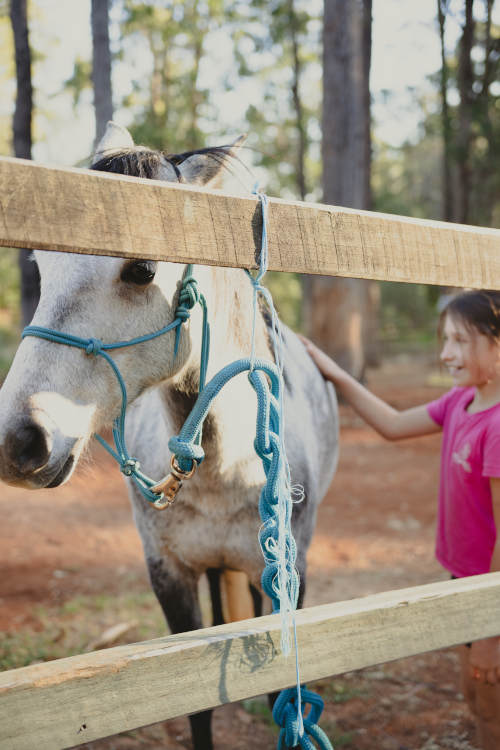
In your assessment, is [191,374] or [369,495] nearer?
[191,374]

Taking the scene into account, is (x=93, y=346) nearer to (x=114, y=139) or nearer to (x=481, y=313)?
(x=114, y=139)

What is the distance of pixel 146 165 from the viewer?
161 cm

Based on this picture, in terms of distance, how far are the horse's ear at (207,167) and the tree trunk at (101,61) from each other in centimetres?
486

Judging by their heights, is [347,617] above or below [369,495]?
above

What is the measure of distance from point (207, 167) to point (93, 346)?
68cm

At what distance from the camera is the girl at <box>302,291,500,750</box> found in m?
2.20

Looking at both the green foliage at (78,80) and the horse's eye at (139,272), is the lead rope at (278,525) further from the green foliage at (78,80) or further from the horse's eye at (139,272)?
the green foliage at (78,80)

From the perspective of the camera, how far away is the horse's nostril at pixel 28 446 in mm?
1282

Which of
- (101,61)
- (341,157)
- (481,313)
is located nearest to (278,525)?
(481,313)

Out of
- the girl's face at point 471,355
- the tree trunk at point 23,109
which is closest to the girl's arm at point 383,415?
the girl's face at point 471,355

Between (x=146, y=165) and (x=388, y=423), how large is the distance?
1.56 metres

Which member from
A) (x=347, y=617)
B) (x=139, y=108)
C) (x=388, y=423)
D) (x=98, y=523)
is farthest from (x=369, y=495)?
(x=139, y=108)

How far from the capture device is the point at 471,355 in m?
2.20

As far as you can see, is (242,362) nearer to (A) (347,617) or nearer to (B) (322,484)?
(A) (347,617)
